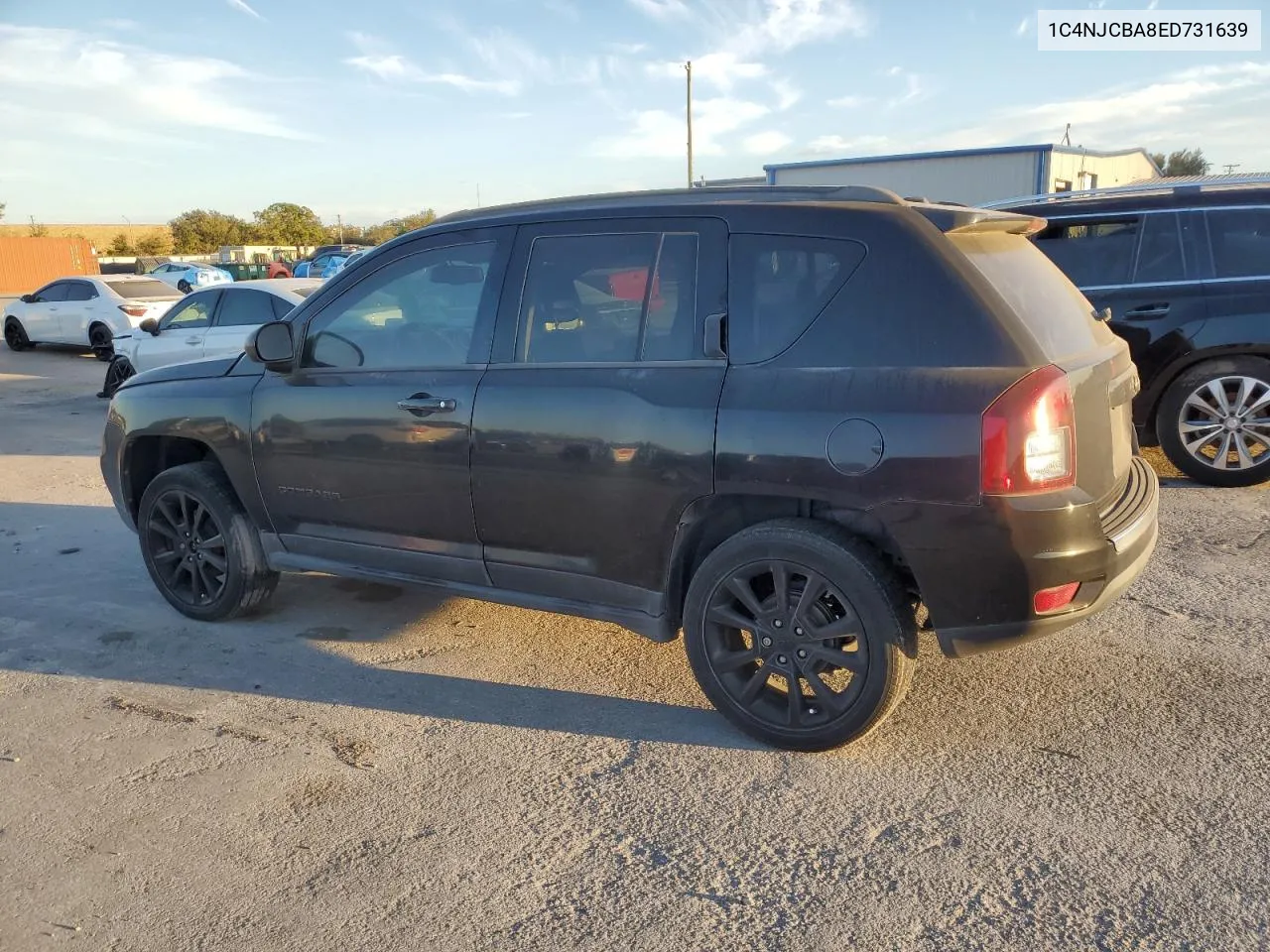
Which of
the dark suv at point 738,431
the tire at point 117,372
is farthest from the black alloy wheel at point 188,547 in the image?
the tire at point 117,372

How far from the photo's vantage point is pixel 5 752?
3688 mm

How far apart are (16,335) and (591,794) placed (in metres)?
21.4

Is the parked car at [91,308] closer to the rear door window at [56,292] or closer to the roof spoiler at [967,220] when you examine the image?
the rear door window at [56,292]

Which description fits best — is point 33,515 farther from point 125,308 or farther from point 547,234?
point 125,308

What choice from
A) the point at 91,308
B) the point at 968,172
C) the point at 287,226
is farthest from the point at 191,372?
the point at 287,226

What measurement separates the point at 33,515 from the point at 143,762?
14.6 feet

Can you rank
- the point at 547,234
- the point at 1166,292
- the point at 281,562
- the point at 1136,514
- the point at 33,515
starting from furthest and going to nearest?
the point at 33,515 < the point at 1166,292 < the point at 281,562 < the point at 547,234 < the point at 1136,514

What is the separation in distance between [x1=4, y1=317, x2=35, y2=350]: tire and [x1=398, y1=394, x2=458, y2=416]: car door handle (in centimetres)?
1948

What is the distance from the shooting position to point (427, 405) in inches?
158

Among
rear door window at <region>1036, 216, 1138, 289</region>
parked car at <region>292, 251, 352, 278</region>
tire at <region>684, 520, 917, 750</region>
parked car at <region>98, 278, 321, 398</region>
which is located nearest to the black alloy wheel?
tire at <region>684, 520, 917, 750</region>

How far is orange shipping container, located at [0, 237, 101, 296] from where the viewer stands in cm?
4422

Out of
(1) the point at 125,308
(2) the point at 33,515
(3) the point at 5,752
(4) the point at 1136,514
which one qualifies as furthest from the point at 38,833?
(1) the point at 125,308

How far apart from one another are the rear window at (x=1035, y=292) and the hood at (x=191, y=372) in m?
3.43

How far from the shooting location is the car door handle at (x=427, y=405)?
3975 millimetres
